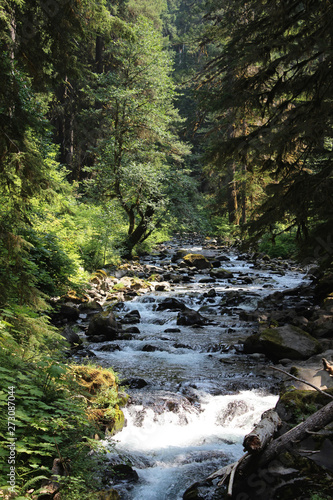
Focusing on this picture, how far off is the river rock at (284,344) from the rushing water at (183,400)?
0.32m

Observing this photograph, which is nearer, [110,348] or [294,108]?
[294,108]

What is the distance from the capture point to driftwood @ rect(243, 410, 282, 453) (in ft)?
10.2

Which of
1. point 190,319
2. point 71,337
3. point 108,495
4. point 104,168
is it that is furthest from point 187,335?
point 104,168

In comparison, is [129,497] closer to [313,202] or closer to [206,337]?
[206,337]

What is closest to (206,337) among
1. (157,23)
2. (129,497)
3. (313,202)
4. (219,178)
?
(313,202)

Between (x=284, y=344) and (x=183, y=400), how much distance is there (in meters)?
2.53

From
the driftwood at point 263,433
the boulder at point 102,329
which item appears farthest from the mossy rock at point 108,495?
the boulder at point 102,329

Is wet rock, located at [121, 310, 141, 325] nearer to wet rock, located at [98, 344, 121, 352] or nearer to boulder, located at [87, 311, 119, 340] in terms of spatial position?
boulder, located at [87, 311, 119, 340]

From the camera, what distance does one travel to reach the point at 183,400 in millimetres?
5371

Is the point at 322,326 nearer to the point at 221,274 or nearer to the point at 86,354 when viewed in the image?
the point at 86,354

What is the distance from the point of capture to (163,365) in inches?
272

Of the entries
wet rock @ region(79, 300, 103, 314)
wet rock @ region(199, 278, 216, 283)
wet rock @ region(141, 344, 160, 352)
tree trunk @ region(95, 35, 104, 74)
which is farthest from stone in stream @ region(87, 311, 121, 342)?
tree trunk @ region(95, 35, 104, 74)

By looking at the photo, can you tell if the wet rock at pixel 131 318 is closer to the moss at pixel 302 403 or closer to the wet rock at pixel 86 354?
the wet rock at pixel 86 354

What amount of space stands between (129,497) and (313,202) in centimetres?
585
